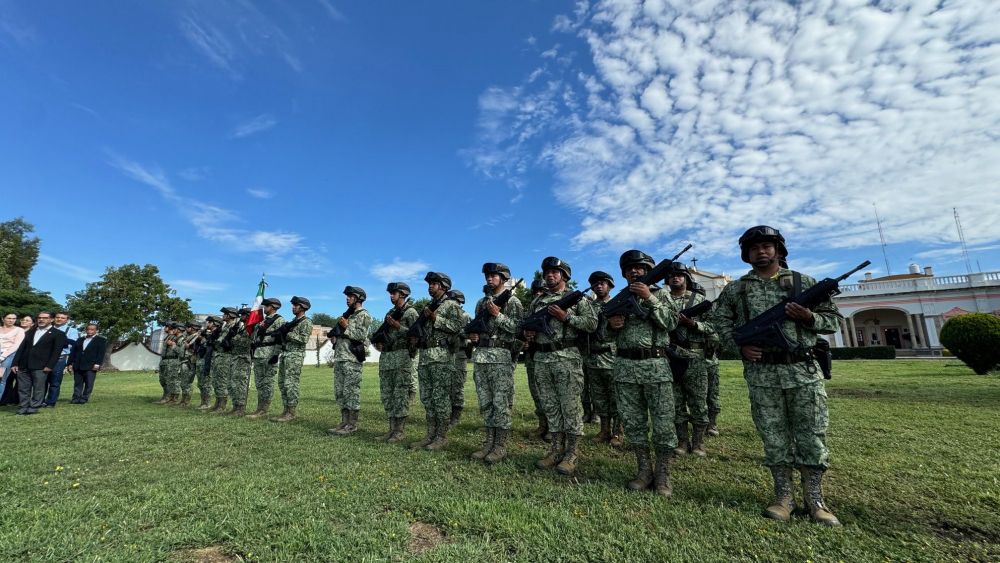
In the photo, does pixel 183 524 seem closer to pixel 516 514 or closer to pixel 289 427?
pixel 516 514

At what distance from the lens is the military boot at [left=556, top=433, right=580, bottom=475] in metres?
4.42

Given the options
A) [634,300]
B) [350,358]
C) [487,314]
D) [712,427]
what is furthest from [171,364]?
[712,427]

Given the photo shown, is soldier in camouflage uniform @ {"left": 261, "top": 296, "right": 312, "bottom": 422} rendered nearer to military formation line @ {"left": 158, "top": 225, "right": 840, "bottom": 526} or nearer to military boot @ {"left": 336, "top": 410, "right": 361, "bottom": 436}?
military formation line @ {"left": 158, "top": 225, "right": 840, "bottom": 526}

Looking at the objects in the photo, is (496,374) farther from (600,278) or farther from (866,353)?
(866,353)

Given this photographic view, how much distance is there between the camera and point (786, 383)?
347cm

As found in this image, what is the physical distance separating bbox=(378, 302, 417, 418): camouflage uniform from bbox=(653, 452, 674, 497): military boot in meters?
3.64

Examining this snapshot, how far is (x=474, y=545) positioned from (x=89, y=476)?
14.6 ft

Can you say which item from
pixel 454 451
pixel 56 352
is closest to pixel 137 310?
pixel 56 352

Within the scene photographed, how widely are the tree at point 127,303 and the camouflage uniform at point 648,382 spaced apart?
1505 inches

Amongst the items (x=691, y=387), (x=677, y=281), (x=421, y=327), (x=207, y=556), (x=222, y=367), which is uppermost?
(x=677, y=281)

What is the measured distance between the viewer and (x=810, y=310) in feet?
11.4

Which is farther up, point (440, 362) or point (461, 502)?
point (440, 362)

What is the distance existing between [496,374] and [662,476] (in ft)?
7.02

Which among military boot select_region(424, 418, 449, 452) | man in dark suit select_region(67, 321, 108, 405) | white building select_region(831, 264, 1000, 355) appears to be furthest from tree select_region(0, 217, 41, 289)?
white building select_region(831, 264, 1000, 355)
